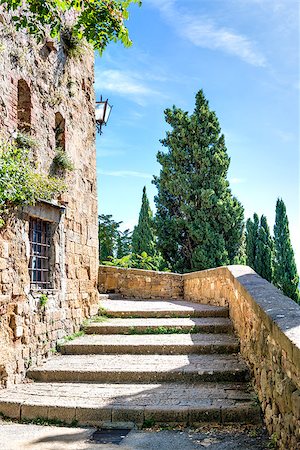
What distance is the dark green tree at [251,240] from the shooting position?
18734 millimetres

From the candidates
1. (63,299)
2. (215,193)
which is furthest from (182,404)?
(215,193)

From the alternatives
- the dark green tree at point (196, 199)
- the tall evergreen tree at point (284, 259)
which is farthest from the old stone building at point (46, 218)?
the tall evergreen tree at point (284, 259)

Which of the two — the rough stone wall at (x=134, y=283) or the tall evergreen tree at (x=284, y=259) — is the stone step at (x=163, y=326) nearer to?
Result: the rough stone wall at (x=134, y=283)

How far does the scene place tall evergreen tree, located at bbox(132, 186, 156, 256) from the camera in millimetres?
22359

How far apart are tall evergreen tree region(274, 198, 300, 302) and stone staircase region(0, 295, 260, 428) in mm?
11172

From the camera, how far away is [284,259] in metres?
18.7

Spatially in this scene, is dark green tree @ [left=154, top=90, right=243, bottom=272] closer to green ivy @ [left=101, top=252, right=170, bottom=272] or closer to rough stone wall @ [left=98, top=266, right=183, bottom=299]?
green ivy @ [left=101, top=252, right=170, bottom=272]

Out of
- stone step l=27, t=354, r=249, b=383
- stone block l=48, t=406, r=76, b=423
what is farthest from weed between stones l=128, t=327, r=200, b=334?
stone block l=48, t=406, r=76, b=423

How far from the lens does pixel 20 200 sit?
5.48 metres

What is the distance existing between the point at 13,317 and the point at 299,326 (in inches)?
143

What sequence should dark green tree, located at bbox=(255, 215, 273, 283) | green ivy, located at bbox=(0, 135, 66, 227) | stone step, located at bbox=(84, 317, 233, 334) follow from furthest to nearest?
dark green tree, located at bbox=(255, 215, 273, 283)
stone step, located at bbox=(84, 317, 233, 334)
green ivy, located at bbox=(0, 135, 66, 227)

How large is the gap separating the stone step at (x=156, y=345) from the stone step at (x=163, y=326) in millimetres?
205

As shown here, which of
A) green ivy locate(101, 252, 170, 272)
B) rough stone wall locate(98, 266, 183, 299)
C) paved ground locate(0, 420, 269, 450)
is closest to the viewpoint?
paved ground locate(0, 420, 269, 450)

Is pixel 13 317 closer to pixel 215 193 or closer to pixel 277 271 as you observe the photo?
pixel 215 193
